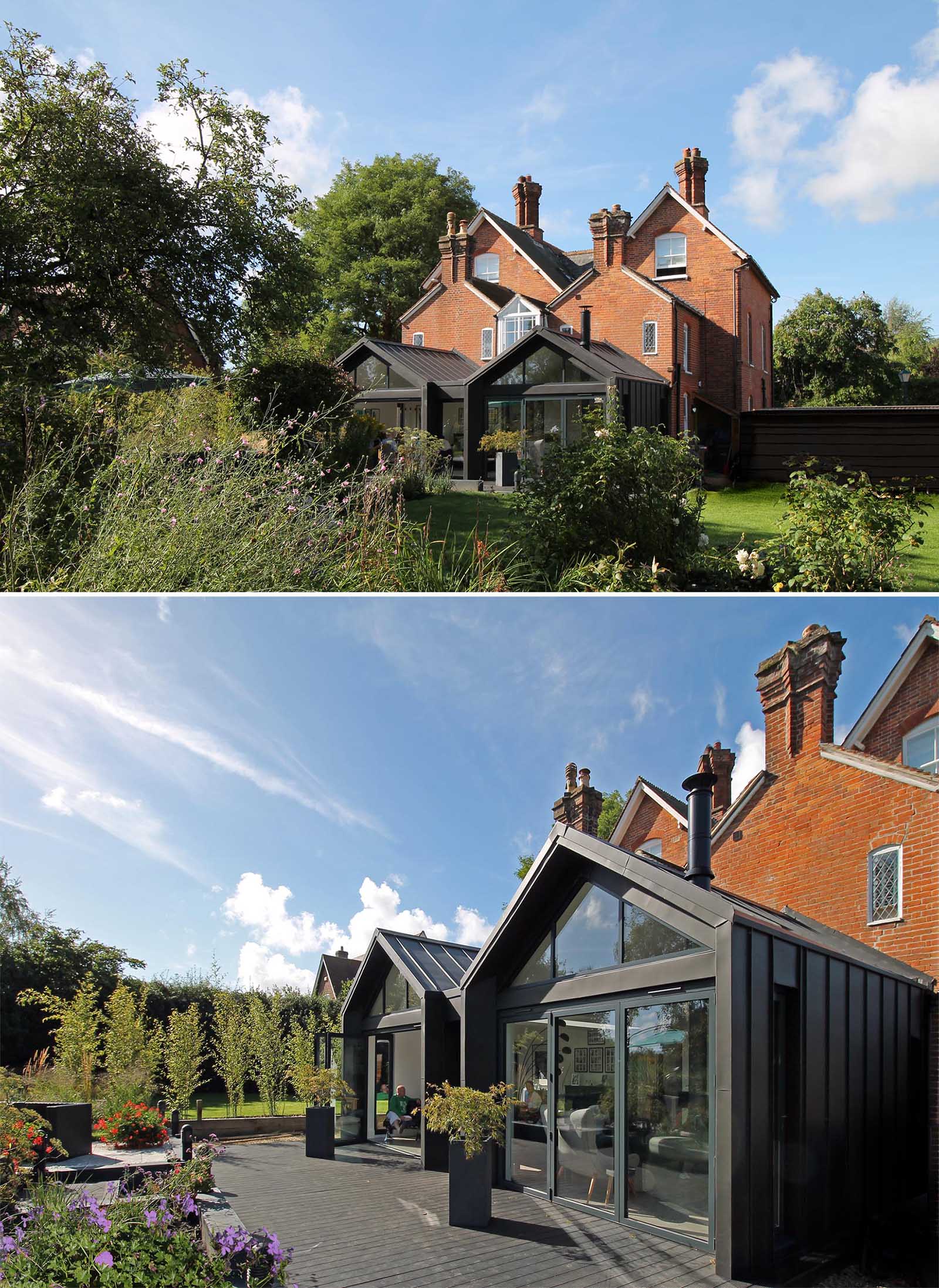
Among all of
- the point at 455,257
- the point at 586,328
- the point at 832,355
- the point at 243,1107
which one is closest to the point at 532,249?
the point at 455,257

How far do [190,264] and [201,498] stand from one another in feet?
39.6

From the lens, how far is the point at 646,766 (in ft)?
52.2

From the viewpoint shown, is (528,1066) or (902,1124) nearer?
(902,1124)

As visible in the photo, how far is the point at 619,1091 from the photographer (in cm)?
732

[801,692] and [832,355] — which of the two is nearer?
[801,692]

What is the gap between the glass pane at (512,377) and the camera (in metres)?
25.0

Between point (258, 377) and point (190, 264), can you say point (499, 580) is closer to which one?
point (258, 377)

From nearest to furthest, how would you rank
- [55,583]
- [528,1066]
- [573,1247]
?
[573,1247] → [55,583] → [528,1066]

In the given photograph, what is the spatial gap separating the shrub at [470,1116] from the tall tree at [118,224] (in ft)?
43.8

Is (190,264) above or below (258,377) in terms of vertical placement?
above

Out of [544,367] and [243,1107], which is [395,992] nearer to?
[243,1107]

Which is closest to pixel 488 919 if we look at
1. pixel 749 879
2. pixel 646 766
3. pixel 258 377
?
pixel 646 766

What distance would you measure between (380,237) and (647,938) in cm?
4187

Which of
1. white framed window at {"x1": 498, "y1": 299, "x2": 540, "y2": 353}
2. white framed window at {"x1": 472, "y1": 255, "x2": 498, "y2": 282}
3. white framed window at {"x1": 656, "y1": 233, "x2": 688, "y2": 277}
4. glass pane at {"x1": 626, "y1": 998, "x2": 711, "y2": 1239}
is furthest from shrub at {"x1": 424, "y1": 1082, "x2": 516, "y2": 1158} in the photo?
white framed window at {"x1": 472, "y1": 255, "x2": 498, "y2": 282}
